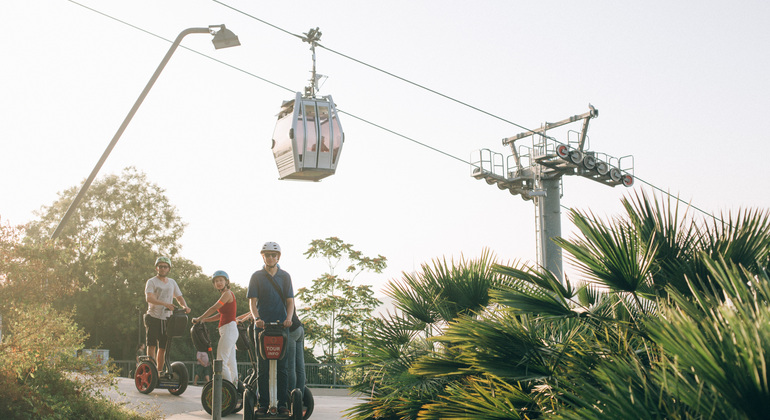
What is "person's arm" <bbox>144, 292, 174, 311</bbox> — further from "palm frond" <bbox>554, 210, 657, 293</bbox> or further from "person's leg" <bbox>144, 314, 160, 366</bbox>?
"palm frond" <bbox>554, 210, 657, 293</bbox>

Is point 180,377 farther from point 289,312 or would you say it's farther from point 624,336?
point 624,336

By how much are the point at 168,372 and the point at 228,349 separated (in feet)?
5.84

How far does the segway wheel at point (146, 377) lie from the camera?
31.6 feet

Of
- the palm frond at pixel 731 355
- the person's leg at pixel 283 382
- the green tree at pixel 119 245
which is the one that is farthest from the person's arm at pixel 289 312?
the green tree at pixel 119 245

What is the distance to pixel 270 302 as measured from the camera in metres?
7.47

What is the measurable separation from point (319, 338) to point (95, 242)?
75.1 ft

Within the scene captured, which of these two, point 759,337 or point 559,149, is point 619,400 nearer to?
point 759,337

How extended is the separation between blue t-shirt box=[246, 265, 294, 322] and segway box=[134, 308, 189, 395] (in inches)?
98.9

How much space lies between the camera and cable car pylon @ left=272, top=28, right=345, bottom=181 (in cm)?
1349

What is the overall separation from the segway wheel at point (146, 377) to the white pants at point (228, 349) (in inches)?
63.2

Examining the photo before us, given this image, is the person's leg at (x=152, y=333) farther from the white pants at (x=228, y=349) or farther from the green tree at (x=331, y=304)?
the green tree at (x=331, y=304)

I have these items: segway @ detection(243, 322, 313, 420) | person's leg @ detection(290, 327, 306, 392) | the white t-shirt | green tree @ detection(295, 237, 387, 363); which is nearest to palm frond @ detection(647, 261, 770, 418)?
segway @ detection(243, 322, 313, 420)

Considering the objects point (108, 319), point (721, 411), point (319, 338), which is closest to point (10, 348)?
point (721, 411)

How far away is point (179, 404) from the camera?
9203 millimetres
